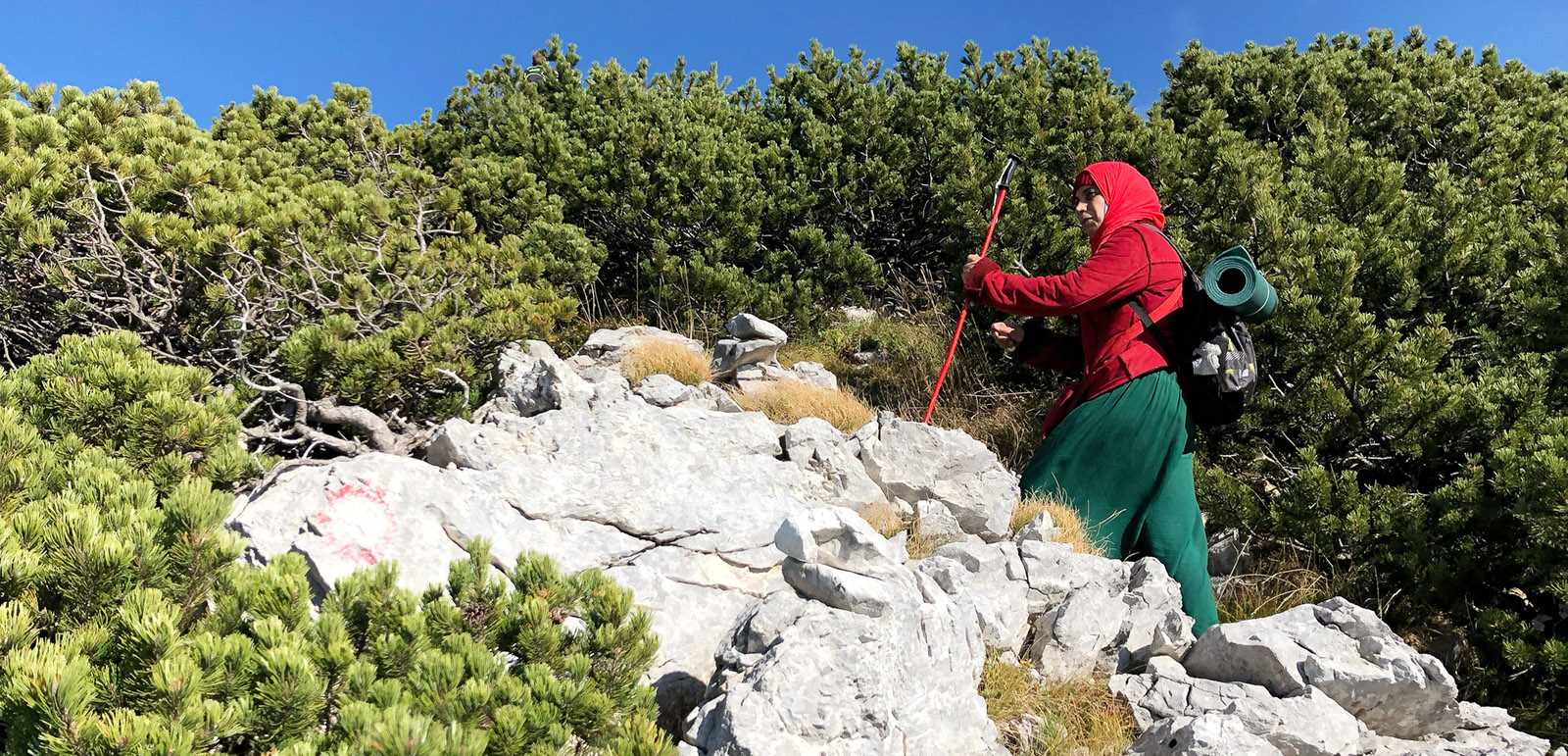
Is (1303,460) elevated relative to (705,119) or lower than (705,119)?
lower

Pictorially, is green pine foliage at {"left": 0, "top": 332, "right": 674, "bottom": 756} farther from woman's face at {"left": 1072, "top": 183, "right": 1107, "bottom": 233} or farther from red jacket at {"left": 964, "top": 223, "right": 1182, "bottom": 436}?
woman's face at {"left": 1072, "top": 183, "right": 1107, "bottom": 233}

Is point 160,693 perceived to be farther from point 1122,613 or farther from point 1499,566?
point 1499,566

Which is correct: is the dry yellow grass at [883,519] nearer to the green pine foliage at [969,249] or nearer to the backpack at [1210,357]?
the backpack at [1210,357]

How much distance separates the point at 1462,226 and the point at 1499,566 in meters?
2.61

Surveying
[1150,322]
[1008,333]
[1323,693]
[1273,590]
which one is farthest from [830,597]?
[1273,590]

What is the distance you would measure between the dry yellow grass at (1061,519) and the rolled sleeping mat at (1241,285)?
1264mm

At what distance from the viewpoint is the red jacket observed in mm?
4535

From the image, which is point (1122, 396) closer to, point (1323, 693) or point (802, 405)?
point (1323, 693)

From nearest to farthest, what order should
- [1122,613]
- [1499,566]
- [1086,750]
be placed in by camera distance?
[1086,750] < [1122,613] < [1499,566]

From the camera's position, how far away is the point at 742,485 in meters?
4.41

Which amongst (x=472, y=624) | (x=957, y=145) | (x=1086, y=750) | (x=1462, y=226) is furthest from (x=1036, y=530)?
(x=957, y=145)

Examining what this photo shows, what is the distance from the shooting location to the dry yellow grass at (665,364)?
699cm

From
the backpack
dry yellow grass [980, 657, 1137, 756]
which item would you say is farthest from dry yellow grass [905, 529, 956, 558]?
the backpack

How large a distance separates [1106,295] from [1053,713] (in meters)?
2.07
